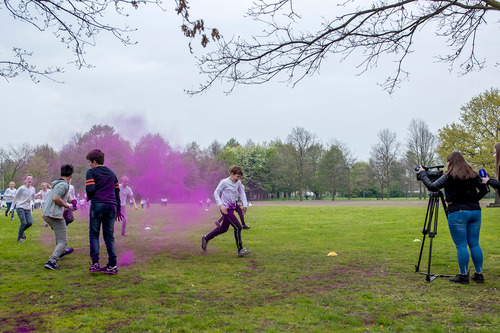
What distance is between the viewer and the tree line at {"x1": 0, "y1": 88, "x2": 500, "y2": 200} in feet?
55.0

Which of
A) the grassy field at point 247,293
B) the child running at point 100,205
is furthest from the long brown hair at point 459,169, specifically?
the child running at point 100,205

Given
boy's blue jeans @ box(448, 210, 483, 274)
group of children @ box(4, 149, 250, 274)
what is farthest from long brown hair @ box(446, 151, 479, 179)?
group of children @ box(4, 149, 250, 274)

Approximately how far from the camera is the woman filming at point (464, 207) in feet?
19.9

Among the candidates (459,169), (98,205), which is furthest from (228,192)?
(459,169)

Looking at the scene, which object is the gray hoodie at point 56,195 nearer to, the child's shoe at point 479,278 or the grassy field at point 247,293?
the grassy field at point 247,293

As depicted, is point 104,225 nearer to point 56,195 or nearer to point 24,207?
point 56,195

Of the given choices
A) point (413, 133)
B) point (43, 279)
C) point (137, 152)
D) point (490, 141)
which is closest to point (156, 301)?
point (43, 279)

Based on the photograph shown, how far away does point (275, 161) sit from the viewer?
75688mm

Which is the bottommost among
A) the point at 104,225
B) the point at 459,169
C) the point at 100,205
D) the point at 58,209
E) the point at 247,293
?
the point at 247,293

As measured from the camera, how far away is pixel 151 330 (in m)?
4.05

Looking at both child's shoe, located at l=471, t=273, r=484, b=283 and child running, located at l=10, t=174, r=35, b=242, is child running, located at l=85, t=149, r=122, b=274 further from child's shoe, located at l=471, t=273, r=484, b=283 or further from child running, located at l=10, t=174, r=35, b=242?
child's shoe, located at l=471, t=273, r=484, b=283

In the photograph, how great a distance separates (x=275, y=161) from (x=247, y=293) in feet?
231

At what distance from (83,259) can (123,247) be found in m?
1.97

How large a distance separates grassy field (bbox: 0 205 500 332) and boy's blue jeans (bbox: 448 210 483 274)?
0.40 meters
